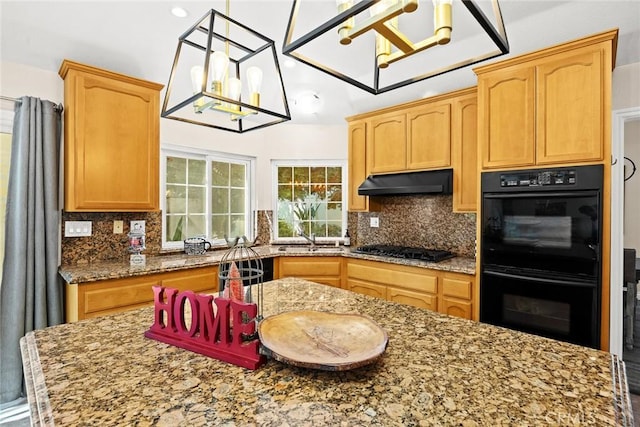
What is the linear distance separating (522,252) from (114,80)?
11.2 ft

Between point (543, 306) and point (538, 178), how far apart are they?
896mm

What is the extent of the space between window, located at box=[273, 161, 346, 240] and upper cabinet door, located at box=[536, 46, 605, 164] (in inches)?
88.7

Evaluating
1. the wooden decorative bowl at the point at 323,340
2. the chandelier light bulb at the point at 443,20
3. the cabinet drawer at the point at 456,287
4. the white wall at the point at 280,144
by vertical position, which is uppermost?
the white wall at the point at 280,144

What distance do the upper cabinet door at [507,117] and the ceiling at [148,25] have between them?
13.7 inches

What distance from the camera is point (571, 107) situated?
220 cm

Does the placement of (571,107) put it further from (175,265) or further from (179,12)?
(175,265)

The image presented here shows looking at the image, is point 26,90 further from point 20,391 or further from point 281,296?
point 281,296

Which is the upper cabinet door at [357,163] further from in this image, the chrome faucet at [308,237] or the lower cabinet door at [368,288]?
the lower cabinet door at [368,288]

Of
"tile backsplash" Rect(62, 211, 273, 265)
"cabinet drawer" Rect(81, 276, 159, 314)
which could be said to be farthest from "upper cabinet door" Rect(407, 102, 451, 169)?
"cabinet drawer" Rect(81, 276, 159, 314)

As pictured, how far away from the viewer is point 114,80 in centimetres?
263

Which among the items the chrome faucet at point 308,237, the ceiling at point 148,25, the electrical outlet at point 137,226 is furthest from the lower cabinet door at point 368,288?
the ceiling at point 148,25

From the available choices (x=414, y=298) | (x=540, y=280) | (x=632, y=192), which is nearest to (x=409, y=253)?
(x=414, y=298)

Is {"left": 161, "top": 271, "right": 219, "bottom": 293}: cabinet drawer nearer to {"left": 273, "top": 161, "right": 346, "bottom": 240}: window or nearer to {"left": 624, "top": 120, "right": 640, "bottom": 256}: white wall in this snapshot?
{"left": 273, "top": 161, "right": 346, "bottom": 240}: window

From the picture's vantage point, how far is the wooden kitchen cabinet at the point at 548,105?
2.11 metres
